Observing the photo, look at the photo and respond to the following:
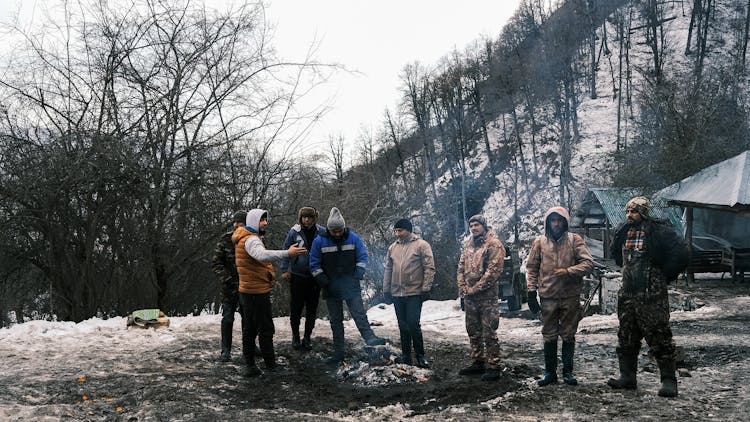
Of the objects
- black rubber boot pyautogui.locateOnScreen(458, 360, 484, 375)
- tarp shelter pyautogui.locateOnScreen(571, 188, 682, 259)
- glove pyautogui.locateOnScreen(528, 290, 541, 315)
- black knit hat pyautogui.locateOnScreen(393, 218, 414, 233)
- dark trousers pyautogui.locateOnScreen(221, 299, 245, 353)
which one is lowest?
black rubber boot pyautogui.locateOnScreen(458, 360, 484, 375)

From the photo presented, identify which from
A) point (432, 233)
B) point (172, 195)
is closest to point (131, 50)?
point (172, 195)

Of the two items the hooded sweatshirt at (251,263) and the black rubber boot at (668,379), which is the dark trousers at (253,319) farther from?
the black rubber boot at (668,379)

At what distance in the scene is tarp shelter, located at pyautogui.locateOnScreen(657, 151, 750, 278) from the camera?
14.4 m

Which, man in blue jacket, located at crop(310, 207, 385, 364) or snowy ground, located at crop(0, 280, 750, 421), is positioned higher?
man in blue jacket, located at crop(310, 207, 385, 364)

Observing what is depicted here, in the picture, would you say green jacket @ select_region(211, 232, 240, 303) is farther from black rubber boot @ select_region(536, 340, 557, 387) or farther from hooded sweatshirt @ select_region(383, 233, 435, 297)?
black rubber boot @ select_region(536, 340, 557, 387)

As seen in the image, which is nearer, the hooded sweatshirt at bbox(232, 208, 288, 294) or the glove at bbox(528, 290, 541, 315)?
the glove at bbox(528, 290, 541, 315)

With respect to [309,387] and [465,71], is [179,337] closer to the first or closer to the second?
[309,387]

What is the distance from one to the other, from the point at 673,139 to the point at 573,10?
33.5 meters

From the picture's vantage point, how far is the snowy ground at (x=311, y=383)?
177 inches

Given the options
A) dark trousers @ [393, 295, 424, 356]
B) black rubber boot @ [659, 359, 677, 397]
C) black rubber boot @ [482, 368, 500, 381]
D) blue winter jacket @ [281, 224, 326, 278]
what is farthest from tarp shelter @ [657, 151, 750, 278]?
blue winter jacket @ [281, 224, 326, 278]

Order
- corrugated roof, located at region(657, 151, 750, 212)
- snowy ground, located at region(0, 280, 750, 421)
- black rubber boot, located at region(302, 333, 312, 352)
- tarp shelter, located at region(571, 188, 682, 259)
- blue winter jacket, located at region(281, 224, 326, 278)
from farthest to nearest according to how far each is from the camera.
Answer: tarp shelter, located at region(571, 188, 682, 259), corrugated roof, located at region(657, 151, 750, 212), black rubber boot, located at region(302, 333, 312, 352), blue winter jacket, located at region(281, 224, 326, 278), snowy ground, located at region(0, 280, 750, 421)

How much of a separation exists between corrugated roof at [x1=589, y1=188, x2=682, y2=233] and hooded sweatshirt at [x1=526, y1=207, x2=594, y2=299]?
58.2ft

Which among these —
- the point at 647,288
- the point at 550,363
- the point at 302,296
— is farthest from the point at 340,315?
the point at 647,288

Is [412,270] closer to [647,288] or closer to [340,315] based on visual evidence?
[340,315]
